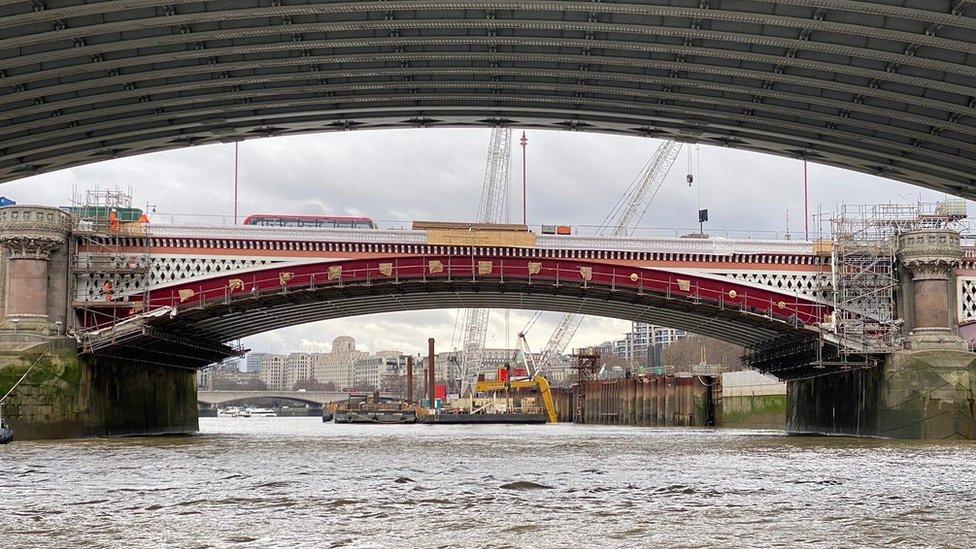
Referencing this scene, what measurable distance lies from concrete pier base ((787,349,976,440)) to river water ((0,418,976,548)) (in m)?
11.8

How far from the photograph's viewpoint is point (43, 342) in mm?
57688

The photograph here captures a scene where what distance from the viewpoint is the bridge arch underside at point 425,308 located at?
63.5m

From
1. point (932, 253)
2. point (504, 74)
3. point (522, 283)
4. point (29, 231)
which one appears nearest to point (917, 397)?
point (932, 253)

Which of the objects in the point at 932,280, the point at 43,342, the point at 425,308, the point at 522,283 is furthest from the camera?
the point at 425,308

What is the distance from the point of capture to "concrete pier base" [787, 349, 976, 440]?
57.8 meters

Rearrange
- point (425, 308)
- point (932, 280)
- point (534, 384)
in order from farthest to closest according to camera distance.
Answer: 1. point (534, 384)
2. point (425, 308)
3. point (932, 280)

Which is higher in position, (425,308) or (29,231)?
(29,231)

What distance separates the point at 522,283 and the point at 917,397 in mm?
20127

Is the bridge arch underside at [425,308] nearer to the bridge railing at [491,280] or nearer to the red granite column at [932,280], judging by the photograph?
the bridge railing at [491,280]

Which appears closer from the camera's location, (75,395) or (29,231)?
(75,395)

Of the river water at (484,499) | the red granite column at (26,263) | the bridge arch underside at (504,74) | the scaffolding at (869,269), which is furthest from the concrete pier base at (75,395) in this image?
the scaffolding at (869,269)

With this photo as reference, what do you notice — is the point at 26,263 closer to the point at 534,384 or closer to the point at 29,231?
the point at 29,231

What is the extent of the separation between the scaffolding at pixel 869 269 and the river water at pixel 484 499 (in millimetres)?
17296

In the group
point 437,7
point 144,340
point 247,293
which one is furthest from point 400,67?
point 144,340
